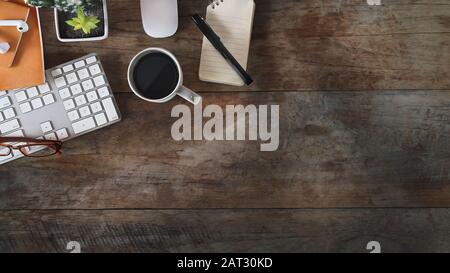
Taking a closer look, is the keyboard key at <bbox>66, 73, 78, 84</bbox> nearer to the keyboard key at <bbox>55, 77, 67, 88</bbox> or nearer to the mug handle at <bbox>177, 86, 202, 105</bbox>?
the keyboard key at <bbox>55, 77, 67, 88</bbox>

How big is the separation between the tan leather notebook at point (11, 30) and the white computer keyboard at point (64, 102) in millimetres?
54

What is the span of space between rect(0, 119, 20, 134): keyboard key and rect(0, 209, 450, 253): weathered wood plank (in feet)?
0.47

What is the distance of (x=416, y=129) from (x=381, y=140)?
2.4 inches

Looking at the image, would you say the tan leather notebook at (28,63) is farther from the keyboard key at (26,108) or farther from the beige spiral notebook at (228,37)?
the beige spiral notebook at (228,37)

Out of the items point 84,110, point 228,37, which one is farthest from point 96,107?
point 228,37

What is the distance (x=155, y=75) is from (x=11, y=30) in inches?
9.8

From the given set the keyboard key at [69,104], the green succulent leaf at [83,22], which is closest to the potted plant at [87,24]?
the green succulent leaf at [83,22]

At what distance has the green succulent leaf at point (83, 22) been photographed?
672mm

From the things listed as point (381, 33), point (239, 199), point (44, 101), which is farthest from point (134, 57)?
point (381, 33)

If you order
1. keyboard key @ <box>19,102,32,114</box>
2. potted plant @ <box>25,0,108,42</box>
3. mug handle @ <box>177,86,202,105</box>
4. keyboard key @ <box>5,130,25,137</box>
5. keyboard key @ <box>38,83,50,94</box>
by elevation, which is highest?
potted plant @ <box>25,0,108,42</box>

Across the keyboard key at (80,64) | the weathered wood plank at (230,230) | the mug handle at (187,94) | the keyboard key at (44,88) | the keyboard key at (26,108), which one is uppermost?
the keyboard key at (80,64)

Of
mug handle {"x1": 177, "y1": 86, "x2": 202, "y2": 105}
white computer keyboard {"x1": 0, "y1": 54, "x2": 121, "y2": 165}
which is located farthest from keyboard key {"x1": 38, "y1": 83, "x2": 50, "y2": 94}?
mug handle {"x1": 177, "y1": 86, "x2": 202, "y2": 105}

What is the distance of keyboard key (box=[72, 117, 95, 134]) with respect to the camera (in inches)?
27.8
